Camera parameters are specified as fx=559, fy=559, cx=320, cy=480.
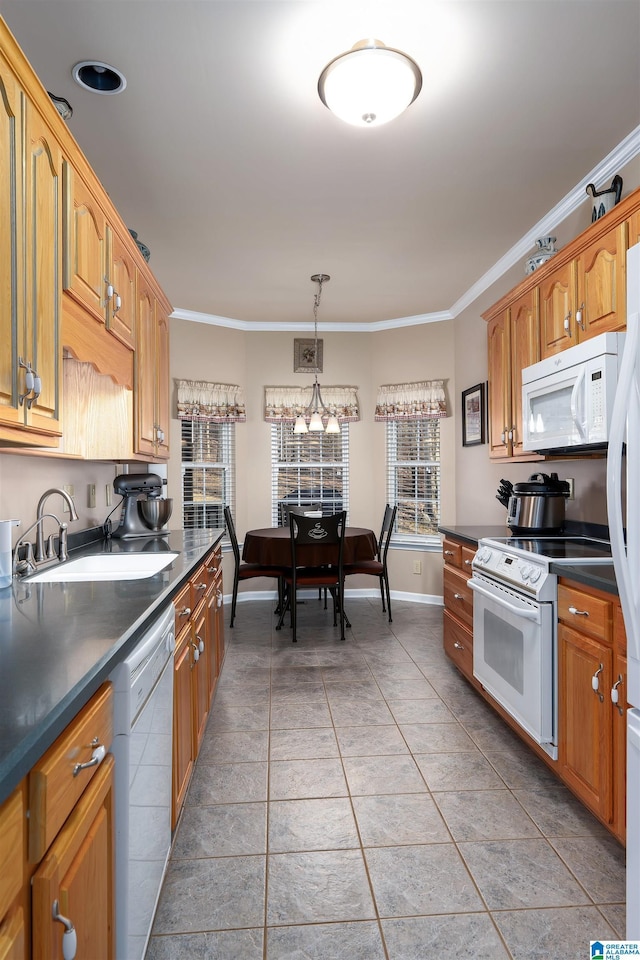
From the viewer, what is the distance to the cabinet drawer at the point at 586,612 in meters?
1.83

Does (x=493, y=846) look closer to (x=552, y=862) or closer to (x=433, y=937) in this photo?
(x=552, y=862)

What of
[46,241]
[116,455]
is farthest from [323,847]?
[46,241]

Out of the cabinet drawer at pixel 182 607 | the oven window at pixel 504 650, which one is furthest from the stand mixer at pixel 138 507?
the oven window at pixel 504 650

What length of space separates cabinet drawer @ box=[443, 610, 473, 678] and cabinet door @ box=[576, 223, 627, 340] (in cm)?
173

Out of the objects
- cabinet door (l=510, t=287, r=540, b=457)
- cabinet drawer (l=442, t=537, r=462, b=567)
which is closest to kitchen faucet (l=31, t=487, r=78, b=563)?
cabinet drawer (l=442, t=537, r=462, b=567)

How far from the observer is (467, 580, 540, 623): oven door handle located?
2.23m

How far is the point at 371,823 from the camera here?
6.64ft

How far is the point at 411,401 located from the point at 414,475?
28.5 inches

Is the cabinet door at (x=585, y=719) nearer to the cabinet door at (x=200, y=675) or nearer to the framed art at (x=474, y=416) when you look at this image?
the cabinet door at (x=200, y=675)

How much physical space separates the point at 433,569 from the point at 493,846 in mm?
3495

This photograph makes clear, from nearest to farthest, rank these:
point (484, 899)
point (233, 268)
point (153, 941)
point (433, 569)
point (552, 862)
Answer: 1. point (153, 941)
2. point (484, 899)
3. point (552, 862)
4. point (233, 268)
5. point (433, 569)

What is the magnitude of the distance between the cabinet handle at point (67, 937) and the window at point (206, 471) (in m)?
4.40

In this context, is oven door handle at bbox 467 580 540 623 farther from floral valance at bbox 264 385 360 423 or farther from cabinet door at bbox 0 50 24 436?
floral valance at bbox 264 385 360 423

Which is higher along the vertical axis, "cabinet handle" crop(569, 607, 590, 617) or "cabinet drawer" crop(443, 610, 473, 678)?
"cabinet handle" crop(569, 607, 590, 617)
